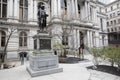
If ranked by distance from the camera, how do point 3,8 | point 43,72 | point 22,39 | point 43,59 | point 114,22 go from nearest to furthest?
point 43,72 < point 43,59 < point 3,8 < point 22,39 < point 114,22

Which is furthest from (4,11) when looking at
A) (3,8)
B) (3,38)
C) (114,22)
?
(114,22)

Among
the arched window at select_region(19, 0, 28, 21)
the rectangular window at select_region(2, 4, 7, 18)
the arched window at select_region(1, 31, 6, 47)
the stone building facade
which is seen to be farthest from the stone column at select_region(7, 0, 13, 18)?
the stone building facade

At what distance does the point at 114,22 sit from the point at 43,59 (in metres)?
41.1

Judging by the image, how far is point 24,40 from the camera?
21.1 meters

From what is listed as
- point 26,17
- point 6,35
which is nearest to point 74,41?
point 26,17

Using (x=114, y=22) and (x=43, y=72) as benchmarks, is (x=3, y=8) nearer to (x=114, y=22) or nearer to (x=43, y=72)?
(x=43, y=72)

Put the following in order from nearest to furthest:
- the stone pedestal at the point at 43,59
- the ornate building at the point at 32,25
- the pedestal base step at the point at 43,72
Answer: the pedestal base step at the point at 43,72 → the stone pedestal at the point at 43,59 → the ornate building at the point at 32,25

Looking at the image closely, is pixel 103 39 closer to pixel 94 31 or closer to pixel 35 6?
pixel 94 31

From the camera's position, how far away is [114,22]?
4041 centimetres

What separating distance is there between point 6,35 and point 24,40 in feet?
11.5

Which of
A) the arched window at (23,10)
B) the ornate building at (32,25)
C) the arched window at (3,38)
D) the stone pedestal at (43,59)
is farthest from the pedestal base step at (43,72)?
the arched window at (23,10)

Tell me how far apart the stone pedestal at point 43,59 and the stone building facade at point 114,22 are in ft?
115

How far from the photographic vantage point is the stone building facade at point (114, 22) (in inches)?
1481

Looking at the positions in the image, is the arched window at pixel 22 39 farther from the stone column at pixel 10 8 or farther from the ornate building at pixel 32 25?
the stone column at pixel 10 8
